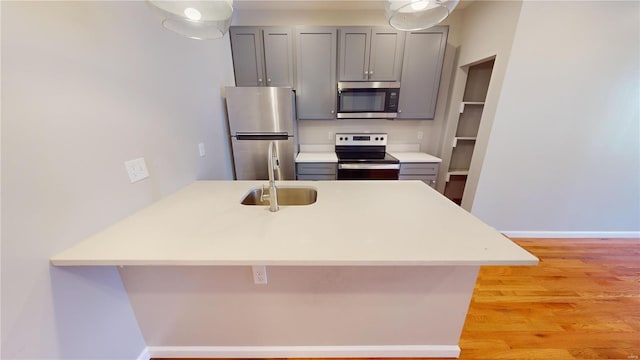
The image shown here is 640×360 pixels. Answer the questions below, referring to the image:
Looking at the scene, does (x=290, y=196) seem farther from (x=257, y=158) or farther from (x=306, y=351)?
(x=257, y=158)

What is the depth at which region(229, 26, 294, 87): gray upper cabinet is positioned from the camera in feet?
8.11

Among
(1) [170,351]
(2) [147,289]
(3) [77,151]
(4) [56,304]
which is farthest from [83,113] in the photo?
(1) [170,351]

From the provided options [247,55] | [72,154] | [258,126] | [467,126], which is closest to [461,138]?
[467,126]

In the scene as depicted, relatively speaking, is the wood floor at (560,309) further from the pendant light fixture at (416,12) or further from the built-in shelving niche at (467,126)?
the pendant light fixture at (416,12)

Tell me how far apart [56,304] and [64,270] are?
4.8 inches

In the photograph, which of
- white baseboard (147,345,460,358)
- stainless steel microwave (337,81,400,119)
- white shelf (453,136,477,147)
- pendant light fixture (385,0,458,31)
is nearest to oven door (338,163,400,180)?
stainless steel microwave (337,81,400,119)

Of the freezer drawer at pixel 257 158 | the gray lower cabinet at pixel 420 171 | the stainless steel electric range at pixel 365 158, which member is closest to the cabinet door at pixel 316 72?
the stainless steel electric range at pixel 365 158

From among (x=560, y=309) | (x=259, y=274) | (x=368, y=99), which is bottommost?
(x=560, y=309)

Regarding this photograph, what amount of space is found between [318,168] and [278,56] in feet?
4.71

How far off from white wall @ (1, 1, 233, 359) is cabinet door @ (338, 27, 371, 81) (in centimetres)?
183

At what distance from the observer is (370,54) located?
8.32ft

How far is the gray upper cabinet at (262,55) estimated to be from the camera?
8.11 ft

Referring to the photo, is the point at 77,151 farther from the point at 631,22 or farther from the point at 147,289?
the point at 631,22

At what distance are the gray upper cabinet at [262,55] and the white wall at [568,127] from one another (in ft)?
7.39
